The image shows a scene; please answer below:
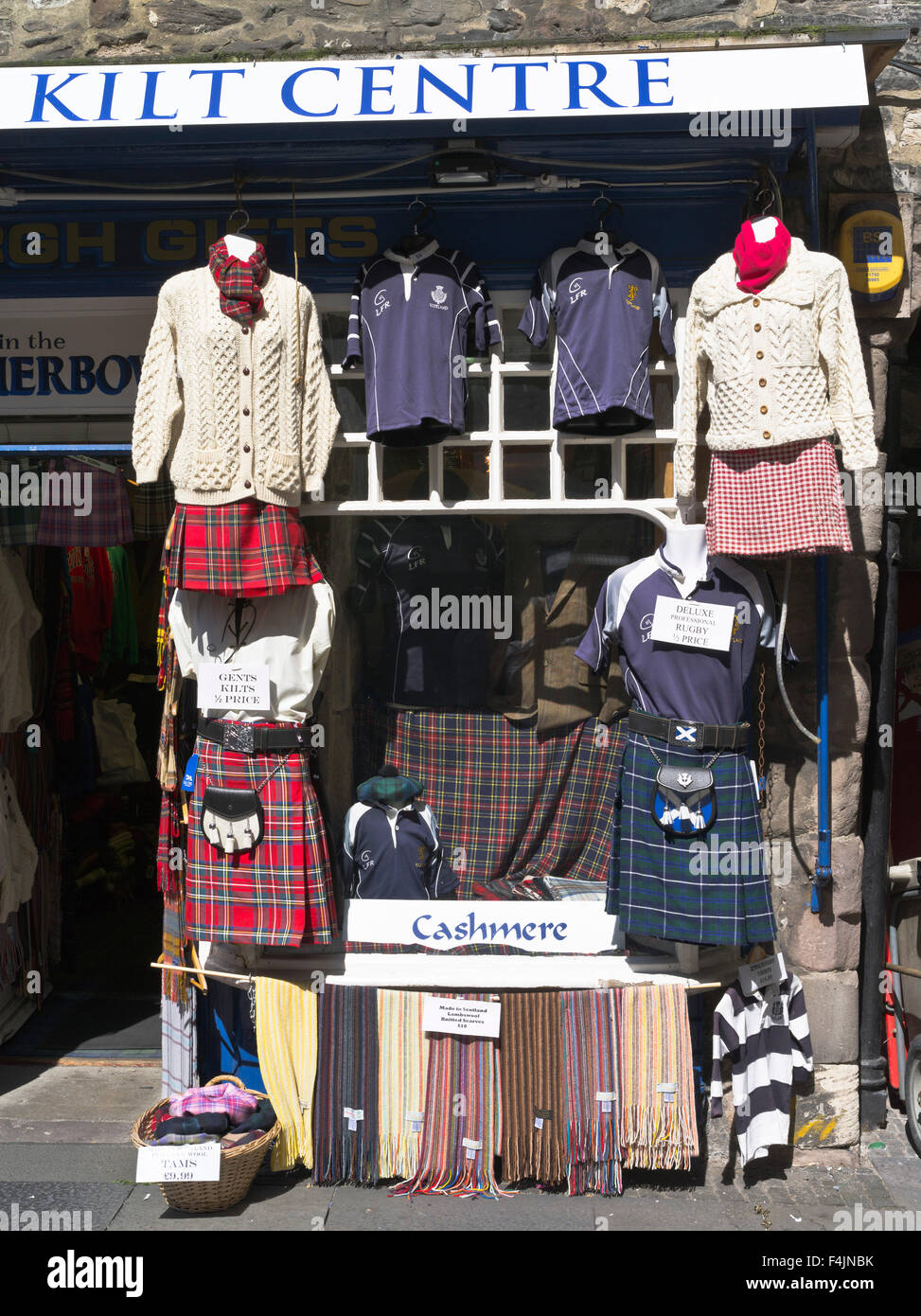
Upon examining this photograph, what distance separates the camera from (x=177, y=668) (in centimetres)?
496

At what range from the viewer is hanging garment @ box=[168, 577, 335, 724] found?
470 centimetres

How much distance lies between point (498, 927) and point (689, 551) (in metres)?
1.65

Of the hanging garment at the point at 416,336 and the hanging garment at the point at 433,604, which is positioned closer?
the hanging garment at the point at 416,336

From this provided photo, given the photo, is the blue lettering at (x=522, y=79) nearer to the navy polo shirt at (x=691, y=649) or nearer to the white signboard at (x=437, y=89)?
the white signboard at (x=437, y=89)

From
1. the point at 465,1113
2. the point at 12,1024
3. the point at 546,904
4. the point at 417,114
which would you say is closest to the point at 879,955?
the point at 546,904

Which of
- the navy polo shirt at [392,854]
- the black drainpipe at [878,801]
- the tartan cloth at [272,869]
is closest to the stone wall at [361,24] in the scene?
the black drainpipe at [878,801]

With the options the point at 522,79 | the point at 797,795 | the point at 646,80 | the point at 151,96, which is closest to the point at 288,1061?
the point at 797,795

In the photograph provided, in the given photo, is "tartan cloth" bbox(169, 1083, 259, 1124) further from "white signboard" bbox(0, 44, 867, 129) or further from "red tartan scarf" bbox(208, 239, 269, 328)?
"white signboard" bbox(0, 44, 867, 129)

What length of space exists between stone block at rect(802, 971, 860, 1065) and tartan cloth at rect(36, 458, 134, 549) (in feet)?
11.8

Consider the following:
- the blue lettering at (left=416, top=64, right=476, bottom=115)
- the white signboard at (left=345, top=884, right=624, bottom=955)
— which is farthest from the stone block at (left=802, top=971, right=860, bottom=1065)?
the blue lettering at (left=416, top=64, right=476, bottom=115)

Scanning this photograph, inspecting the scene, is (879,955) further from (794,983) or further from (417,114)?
(417,114)

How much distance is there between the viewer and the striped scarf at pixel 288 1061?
475 centimetres

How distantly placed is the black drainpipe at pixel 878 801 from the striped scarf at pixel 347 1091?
1.99 m

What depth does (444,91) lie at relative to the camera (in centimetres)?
432
